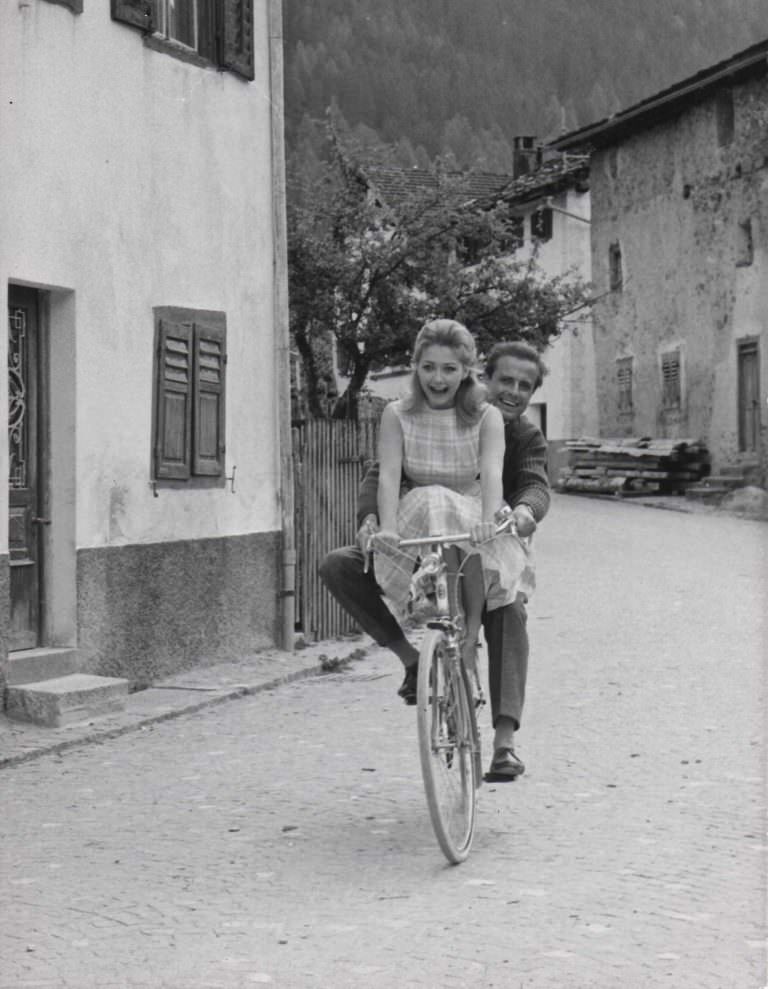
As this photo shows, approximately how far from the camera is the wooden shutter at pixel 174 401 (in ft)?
38.4

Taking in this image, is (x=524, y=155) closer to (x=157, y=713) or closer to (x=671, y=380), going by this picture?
(x=671, y=380)

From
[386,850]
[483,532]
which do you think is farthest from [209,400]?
[386,850]

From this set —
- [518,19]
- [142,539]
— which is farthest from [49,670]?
[518,19]

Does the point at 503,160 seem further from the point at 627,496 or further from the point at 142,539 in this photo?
the point at 142,539

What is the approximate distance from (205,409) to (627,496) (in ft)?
77.9

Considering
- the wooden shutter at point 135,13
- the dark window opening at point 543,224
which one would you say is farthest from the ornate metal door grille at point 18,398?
the dark window opening at point 543,224

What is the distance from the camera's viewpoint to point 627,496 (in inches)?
1395

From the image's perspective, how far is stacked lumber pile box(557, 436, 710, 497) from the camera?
34.8 metres

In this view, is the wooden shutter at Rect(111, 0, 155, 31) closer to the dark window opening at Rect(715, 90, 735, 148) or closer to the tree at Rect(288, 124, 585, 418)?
the tree at Rect(288, 124, 585, 418)

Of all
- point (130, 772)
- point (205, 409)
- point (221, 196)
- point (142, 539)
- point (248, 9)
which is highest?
point (248, 9)

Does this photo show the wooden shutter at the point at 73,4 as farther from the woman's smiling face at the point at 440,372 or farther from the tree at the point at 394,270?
the tree at the point at 394,270

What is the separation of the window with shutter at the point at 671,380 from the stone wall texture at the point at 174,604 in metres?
23.6

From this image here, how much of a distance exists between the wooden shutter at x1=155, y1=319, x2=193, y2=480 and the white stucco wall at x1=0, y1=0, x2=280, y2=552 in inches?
4.5

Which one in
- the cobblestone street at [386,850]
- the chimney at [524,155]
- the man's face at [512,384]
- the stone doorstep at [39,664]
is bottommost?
the cobblestone street at [386,850]
